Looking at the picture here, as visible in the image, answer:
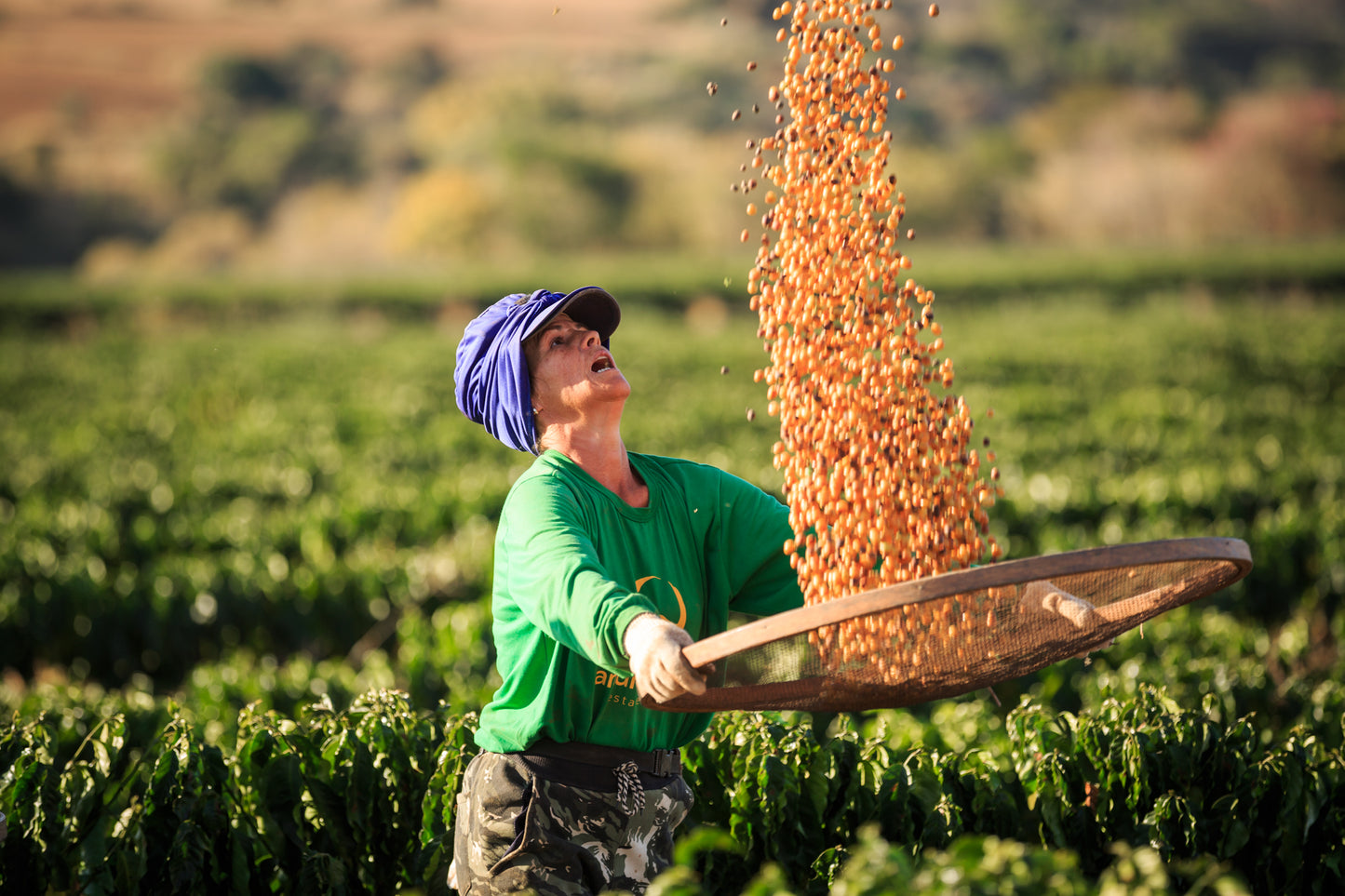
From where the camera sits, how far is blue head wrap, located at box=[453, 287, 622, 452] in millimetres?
2777

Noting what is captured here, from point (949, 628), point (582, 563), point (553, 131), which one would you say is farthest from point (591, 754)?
point (553, 131)

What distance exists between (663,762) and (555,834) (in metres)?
0.31

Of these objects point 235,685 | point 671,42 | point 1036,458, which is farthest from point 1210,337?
point 671,42

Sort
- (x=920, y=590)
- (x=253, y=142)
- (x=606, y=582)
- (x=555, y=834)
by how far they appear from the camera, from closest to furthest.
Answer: (x=920, y=590), (x=606, y=582), (x=555, y=834), (x=253, y=142)

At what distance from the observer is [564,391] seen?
2809 mm

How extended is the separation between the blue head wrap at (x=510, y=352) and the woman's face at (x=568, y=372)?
1.5 inches

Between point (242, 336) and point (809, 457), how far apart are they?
35369mm

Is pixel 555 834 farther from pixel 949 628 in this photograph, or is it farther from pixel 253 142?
pixel 253 142

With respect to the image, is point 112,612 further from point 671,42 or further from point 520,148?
point 671,42

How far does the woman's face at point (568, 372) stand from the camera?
2789mm

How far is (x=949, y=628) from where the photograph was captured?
7.72 feet

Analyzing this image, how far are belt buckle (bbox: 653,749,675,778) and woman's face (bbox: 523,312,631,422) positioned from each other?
834 mm

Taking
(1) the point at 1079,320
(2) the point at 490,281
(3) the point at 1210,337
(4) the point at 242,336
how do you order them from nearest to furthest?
(3) the point at 1210,337 → (1) the point at 1079,320 → (4) the point at 242,336 → (2) the point at 490,281

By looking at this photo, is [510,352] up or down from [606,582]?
up
